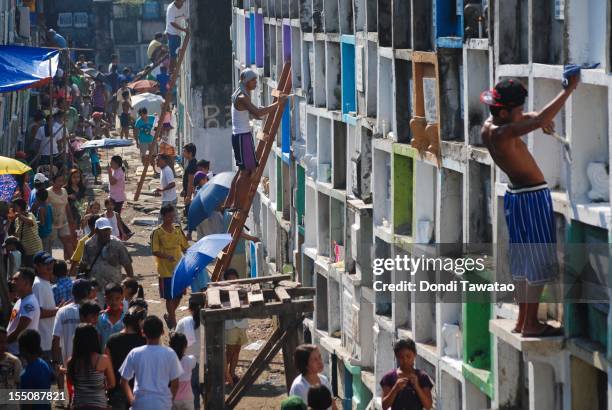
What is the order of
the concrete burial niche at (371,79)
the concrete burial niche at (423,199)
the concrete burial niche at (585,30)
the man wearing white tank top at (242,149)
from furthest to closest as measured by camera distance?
1. the man wearing white tank top at (242,149)
2. the concrete burial niche at (371,79)
3. the concrete burial niche at (423,199)
4. the concrete burial niche at (585,30)

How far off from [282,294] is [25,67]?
639 cm

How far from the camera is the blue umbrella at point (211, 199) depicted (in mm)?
17172

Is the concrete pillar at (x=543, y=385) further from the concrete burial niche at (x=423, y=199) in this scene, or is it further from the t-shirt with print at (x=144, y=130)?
the t-shirt with print at (x=144, y=130)

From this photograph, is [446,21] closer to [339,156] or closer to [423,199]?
[423,199]

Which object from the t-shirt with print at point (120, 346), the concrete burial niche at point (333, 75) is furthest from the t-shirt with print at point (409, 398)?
the concrete burial niche at point (333, 75)

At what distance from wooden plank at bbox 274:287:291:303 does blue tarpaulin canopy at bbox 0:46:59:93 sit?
5.34 m

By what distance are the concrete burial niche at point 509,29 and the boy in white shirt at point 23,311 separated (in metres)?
5.11

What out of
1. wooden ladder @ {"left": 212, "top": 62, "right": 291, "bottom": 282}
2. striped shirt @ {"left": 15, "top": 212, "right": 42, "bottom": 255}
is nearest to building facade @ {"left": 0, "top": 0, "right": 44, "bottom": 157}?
striped shirt @ {"left": 15, "top": 212, "right": 42, "bottom": 255}

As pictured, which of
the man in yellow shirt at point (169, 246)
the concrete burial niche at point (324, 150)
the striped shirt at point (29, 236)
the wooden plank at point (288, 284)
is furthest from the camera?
the striped shirt at point (29, 236)

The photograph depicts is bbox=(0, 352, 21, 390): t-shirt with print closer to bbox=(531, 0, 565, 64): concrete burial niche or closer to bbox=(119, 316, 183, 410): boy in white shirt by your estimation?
bbox=(119, 316, 183, 410): boy in white shirt

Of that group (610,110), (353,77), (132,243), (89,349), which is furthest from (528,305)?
(132,243)

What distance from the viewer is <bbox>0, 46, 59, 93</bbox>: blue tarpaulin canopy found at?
55.0ft

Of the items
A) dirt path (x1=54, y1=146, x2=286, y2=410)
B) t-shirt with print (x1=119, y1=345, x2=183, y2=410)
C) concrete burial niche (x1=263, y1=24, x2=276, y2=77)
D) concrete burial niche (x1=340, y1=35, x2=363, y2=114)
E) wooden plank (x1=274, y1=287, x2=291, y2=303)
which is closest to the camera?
t-shirt with print (x1=119, y1=345, x2=183, y2=410)

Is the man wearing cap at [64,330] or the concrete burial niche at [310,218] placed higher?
the concrete burial niche at [310,218]
